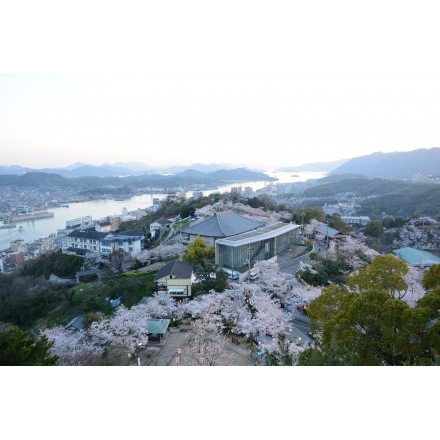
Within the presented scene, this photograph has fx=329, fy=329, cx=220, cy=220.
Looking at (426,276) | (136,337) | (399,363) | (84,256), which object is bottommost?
(84,256)

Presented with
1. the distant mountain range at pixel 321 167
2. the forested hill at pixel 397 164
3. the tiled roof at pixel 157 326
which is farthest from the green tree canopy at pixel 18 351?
the distant mountain range at pixel 321 167

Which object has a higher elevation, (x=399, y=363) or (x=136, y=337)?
(x=399, y=363)

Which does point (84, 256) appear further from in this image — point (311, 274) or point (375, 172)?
point (375, 172)

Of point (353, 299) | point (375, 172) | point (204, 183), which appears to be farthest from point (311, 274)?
point (375, 172)

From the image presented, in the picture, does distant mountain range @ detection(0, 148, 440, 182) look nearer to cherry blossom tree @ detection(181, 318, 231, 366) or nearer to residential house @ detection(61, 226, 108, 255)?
residential house @ detection(61, 226, 108, 255)

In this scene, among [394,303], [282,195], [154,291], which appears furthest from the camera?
[282,195]
